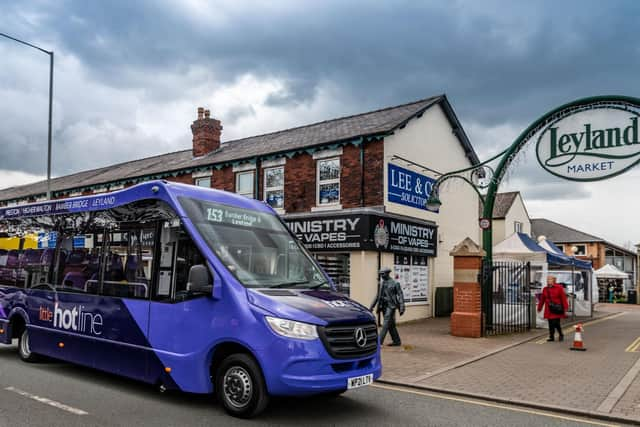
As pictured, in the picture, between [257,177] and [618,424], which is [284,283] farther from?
[257,177]

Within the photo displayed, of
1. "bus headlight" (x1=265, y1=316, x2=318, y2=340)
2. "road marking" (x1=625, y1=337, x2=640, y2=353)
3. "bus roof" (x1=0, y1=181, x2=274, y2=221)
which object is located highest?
"bus roof" (x1=0, y1=181, x2=274, y2=221)

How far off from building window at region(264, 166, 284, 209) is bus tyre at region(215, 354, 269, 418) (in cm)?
1353

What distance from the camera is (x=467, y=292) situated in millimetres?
13938

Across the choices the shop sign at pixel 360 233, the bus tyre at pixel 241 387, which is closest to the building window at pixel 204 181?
the shop sign at pixel 360 233

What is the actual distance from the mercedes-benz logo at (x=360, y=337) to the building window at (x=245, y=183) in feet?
48.2

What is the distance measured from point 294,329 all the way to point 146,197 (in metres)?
3.05

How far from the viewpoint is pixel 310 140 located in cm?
1967

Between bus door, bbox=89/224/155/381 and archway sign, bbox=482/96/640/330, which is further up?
archway sign, bbox=482/96/640/330

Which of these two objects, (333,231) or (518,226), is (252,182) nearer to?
(333,231)

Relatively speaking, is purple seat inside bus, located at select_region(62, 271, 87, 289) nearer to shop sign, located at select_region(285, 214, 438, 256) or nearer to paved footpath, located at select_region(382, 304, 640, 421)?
paved footpath, located at select_region(382, 304, 640, 421)

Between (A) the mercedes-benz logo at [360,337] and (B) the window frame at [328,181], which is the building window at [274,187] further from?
(A) the mercedes-benz logo at [360,337]

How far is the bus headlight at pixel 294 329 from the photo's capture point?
18.5ft

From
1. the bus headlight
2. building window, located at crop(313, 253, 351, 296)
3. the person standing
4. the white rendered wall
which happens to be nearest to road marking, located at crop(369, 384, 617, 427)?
the bus headlight

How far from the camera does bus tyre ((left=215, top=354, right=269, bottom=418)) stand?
580cm
